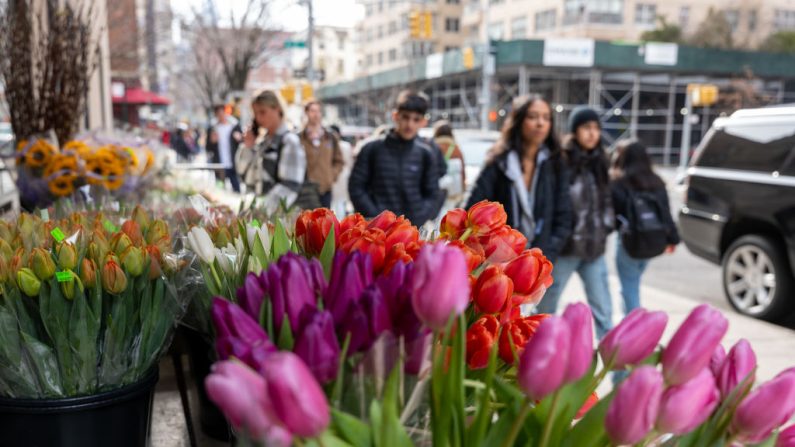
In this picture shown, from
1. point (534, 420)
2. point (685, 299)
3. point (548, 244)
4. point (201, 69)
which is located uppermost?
point (201, 69)

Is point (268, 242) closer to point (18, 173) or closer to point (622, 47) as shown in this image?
point (18, 173)

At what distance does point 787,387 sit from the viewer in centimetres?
72

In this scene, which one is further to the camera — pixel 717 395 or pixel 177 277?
pixel 177 277

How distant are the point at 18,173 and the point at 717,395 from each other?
12.6ft

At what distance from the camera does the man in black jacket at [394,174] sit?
5051 millimetres

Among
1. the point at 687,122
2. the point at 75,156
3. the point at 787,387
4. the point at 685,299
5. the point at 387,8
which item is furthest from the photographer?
the point at 387,8

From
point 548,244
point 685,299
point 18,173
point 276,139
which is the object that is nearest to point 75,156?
point 18,173

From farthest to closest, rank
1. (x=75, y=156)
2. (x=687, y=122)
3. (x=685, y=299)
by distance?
(x=687, y=122), (x=685, y=299), (x=75, y=156)

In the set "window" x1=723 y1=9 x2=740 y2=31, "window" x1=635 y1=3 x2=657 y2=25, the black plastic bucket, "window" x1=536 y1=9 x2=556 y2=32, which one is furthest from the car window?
"window" x1=723 y1=9 x2=740 y2=31

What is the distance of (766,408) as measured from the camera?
2.37ft

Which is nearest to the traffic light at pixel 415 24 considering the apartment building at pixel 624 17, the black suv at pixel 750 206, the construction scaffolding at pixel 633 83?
the construction scaffolding at pixel 633 83

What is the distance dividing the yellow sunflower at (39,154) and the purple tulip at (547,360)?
351 cm

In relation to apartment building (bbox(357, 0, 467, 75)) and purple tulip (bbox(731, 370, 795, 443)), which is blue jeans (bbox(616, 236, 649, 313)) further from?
apartment building (bbox(357, 0, 467, 75))

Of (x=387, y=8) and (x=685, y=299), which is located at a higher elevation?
(x=387, y=8)
